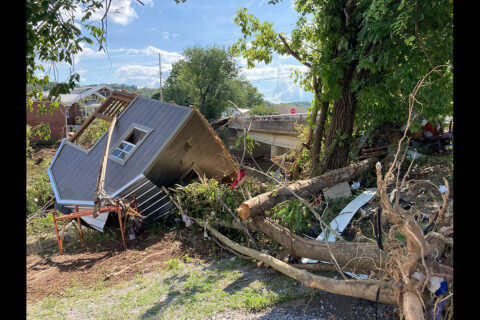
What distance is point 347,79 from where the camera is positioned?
9.15 m

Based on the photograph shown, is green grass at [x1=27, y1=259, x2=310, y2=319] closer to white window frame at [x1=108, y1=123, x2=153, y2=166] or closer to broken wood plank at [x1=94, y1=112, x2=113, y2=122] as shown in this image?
white window frame at [x1=108, y1=123, x2=153, y2=166]

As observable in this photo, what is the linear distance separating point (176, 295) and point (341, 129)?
6430 mm

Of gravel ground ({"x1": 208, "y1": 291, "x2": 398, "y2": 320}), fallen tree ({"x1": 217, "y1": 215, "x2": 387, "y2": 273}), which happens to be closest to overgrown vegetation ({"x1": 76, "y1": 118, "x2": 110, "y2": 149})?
fallen tree ({"x1": 217, "y1": 215, "x2": 387, "y2": 273})

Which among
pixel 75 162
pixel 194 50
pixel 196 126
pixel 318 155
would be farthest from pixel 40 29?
pixel 194 50

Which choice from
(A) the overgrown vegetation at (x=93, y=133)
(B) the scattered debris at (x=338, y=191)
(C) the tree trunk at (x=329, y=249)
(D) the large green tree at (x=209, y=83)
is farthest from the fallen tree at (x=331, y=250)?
(D) the large green tree at (x=209, y=83)

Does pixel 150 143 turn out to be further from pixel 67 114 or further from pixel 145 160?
pixel 67 114

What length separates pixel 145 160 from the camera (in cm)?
1052

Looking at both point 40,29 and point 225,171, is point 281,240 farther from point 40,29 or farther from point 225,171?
point 225,171

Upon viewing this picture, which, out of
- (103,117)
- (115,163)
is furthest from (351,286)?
(103,117)

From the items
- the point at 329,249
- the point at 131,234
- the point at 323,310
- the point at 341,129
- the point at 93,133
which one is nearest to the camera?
the point at 329,249

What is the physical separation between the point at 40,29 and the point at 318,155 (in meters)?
8.02

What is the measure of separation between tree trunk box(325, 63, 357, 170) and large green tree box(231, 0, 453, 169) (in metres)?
0.03

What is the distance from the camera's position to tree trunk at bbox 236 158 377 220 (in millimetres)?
6642

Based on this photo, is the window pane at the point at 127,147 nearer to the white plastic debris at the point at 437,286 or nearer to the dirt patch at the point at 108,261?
the dirt patch at the point at 108,261
